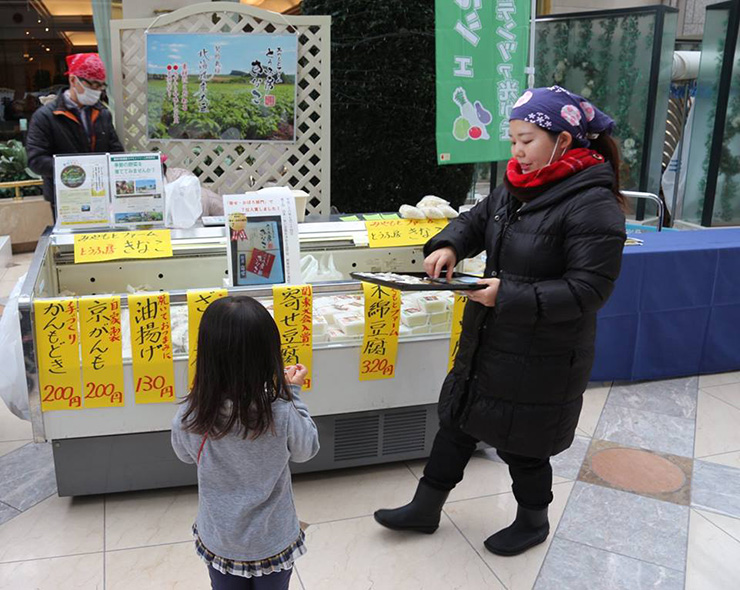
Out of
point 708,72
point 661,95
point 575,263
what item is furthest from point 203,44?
point 708,72

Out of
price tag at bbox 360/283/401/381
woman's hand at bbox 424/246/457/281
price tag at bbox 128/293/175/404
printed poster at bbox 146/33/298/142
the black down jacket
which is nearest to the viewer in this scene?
the black down jacket

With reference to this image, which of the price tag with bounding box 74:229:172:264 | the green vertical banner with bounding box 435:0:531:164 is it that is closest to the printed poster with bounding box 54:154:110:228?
the price tag with bounding box 74:229:172:264

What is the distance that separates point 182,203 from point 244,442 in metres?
1.63

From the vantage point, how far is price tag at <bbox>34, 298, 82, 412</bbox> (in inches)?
93.7

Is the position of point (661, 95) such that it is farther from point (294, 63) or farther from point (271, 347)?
point (271, 347)

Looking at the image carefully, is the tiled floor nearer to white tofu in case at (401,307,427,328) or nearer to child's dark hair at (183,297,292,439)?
white tofu in case at (401,307,427,328)

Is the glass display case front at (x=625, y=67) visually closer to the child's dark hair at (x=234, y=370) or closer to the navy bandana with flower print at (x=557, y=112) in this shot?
the navy bandana with flower print at (x=557, y=112)

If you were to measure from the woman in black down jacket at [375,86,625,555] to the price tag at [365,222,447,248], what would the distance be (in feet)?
1.84

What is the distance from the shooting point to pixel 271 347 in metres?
1.54

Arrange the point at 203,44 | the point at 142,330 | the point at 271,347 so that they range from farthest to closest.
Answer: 1. the point at 203,44
2. the point at 142,330
3. the point at 271,347

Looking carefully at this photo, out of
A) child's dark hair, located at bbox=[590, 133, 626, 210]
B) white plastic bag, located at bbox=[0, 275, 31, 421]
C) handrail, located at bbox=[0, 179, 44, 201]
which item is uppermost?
child's dark hair, located at bbox=[590, 133, 626, 210]

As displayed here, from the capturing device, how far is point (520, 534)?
254 cm

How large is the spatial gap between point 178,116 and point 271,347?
276cm

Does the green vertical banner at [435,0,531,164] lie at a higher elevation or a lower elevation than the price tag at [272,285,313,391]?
higher
